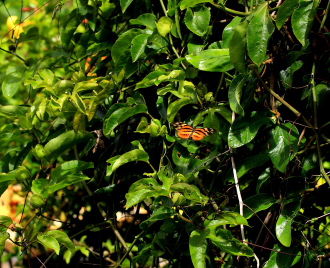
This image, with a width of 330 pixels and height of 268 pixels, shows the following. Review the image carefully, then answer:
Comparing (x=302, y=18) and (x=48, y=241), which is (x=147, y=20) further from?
(x=48, y=241)

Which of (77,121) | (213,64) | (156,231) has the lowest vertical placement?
(156,231)

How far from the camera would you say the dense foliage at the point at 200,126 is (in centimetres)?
117

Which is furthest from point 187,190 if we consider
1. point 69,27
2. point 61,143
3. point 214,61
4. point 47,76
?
point 69,27

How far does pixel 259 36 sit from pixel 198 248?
524mm

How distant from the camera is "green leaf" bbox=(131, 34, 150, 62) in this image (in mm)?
1358

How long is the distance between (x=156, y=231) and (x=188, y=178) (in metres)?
0.31

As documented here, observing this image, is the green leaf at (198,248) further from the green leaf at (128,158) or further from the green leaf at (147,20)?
the green leaf at (147,20)

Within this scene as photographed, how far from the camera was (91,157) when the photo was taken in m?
1.71

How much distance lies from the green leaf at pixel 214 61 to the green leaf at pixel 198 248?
1.35ft

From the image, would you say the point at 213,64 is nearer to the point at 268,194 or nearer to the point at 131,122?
the point at 268,194

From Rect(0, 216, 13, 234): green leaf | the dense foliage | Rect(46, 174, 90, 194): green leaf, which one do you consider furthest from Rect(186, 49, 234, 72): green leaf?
Rect(0, 216, 13, 234): green leaf

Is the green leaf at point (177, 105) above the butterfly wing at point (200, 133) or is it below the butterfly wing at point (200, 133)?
above

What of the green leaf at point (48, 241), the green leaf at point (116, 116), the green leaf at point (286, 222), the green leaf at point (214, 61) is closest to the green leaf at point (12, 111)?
the green leaf at point (116, 116)

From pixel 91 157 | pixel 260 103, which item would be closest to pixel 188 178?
pixel 260 103
